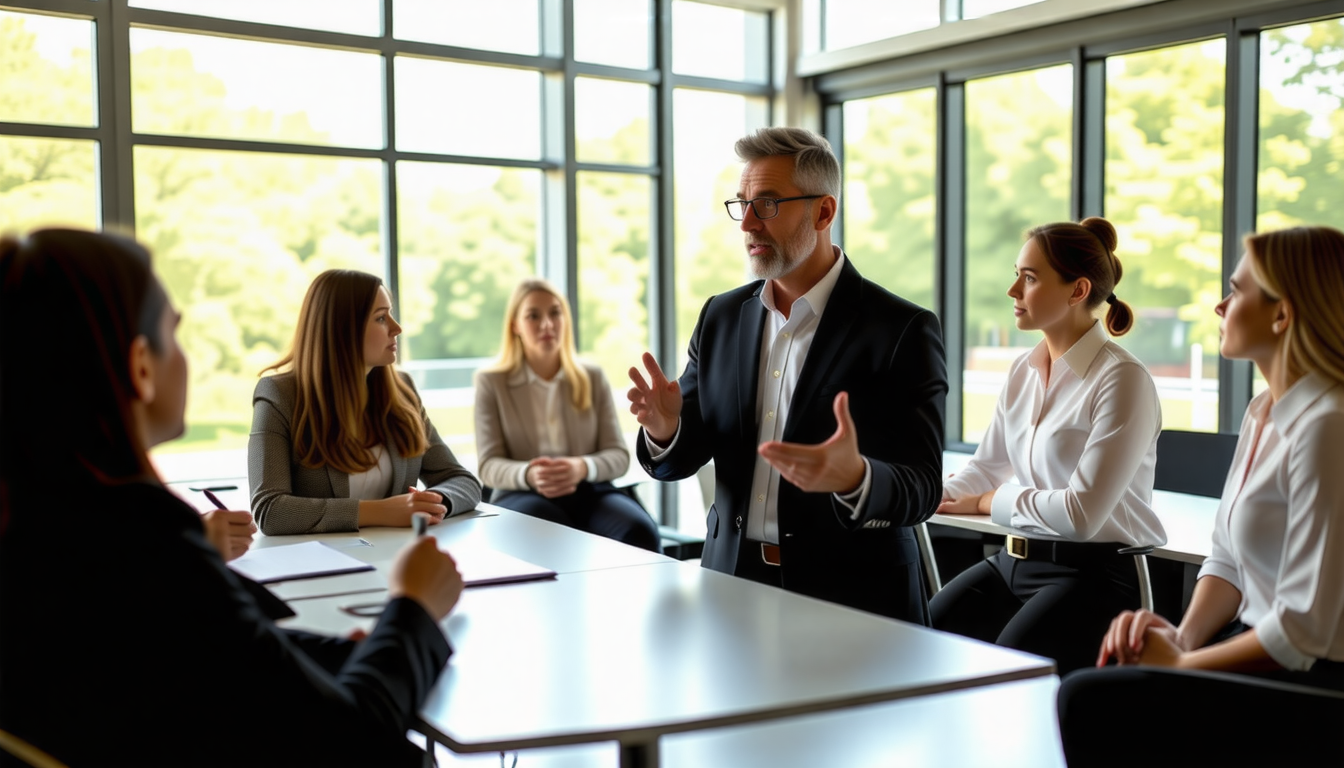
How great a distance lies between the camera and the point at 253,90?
17.3 ft

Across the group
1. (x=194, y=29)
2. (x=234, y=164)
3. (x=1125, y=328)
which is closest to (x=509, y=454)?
(x=234, y=164)

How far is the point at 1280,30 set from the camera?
462cm

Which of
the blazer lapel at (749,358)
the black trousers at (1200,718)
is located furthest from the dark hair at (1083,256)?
the black trousers at (1200,718)

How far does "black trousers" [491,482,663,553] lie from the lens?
186 inches

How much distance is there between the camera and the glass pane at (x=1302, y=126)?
4445 mm

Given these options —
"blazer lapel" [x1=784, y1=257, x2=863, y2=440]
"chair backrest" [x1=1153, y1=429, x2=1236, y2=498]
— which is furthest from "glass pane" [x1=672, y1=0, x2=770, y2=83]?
"blazer lapel" [x1=784, y1=257, x2=863, y2=440]

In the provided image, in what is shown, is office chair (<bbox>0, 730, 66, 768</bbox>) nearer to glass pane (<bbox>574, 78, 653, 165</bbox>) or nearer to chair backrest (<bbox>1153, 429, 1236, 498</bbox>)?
chair backrest (<bbox>1153, 429, 1236, 498</bbox>)

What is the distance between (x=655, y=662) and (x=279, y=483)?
5.42ft

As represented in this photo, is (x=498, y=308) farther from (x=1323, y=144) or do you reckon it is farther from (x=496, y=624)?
(x=496, y=624)

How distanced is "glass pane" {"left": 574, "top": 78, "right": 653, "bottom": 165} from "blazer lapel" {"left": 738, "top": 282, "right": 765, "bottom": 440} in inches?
137

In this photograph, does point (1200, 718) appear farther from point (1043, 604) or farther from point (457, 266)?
point (457, 266)

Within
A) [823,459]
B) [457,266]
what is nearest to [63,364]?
[823,459]

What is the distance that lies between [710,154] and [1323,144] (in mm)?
3251

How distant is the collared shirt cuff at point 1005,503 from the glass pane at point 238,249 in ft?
11.6
